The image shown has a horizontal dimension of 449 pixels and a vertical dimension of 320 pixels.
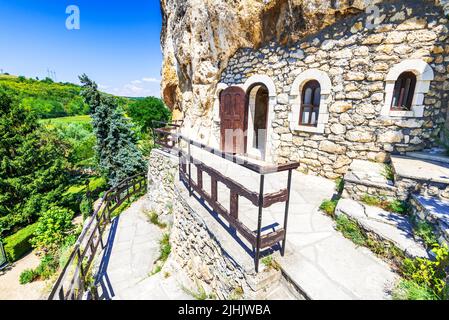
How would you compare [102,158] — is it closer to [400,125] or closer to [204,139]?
[204,139]

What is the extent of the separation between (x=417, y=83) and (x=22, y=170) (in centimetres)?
1741

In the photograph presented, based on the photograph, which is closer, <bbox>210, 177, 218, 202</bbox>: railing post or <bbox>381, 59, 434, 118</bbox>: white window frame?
<bbox>210, 177, 218, 202</bbox>: railing post

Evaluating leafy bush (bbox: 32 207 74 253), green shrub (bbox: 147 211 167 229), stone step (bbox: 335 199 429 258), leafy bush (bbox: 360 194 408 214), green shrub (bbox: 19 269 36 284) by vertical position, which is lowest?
green shrub (bbox: 19 269 36 284)

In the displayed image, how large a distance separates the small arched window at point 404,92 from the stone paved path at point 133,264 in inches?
239

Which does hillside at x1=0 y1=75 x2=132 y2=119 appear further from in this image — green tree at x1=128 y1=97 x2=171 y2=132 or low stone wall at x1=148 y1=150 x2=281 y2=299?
low stone wall at x1=148 y1=150 x2=281 y2=299

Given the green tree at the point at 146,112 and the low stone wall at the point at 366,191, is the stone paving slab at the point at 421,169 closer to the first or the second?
the low stone wall at the point at 366,191

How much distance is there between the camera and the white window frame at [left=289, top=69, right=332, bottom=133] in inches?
193

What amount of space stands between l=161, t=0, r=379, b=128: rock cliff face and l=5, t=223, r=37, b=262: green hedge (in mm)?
10197

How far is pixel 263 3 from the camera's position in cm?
540

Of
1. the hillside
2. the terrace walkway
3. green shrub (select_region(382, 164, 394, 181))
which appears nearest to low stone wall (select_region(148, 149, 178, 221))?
the terrace walkway

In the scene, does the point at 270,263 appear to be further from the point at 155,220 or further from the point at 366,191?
the point at 155,220

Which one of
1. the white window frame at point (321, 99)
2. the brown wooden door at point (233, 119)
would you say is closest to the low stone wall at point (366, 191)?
the white window frame at point (321, 99)

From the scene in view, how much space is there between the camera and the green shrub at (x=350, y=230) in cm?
280
